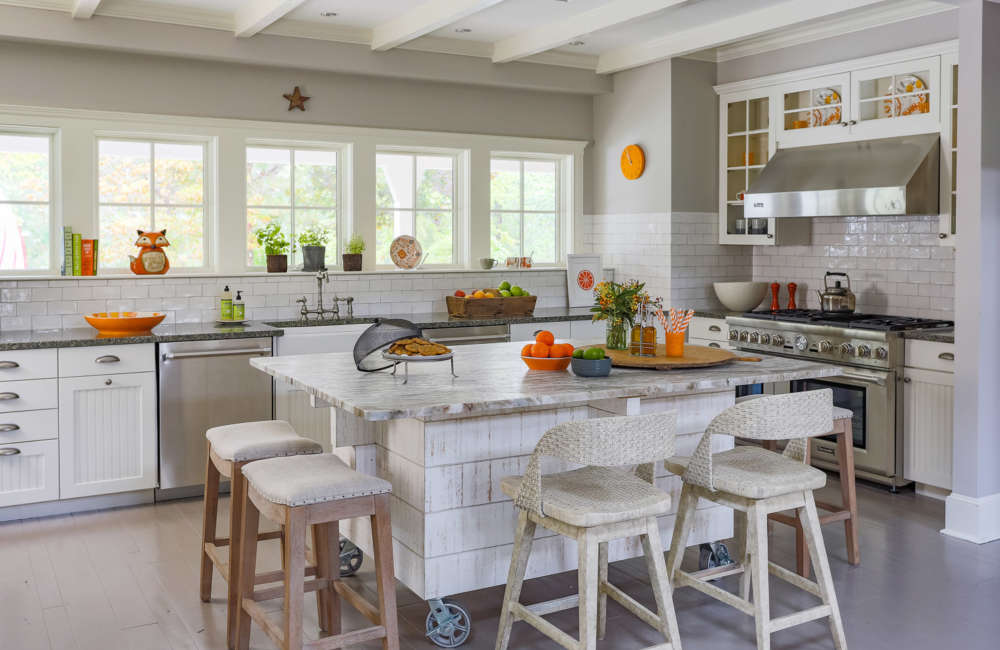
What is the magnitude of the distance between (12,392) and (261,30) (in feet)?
8.70

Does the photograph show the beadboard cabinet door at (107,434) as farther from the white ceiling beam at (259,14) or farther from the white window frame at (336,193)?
the white ceiling beam at (259,14)

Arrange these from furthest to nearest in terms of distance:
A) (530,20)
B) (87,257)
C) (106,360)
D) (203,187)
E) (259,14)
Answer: (203,187), (530,20), (87,257), (259,14), (106,360)

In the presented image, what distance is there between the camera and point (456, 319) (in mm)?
6617

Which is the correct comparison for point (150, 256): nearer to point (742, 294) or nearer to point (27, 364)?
point (27, 364)

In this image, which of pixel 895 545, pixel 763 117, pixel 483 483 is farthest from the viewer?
pixel 763 117

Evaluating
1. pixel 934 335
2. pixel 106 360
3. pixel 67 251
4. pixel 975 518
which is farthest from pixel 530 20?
pixel 975 518

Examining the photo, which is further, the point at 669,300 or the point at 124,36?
the point at 669,300

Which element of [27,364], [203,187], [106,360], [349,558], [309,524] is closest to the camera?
[309,524]

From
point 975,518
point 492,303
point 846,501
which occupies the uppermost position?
point 492,303

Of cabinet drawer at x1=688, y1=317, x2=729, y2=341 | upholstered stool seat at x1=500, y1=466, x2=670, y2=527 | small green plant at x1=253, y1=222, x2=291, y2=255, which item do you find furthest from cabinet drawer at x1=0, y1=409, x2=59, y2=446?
cabinet drawer at x1=688, y1=317, x2=729, y2=341

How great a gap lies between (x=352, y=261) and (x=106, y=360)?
203cm

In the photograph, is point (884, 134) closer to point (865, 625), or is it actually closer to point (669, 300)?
point (669, 300)

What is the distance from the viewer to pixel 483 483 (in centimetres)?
356

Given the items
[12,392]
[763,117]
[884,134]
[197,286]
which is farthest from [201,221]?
[884,134]
